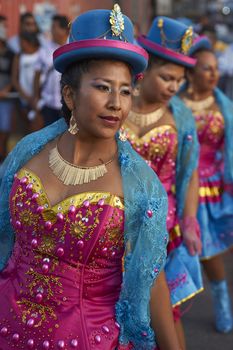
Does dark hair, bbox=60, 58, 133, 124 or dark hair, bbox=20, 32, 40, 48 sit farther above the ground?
dark hair, bbox=60, 58, 133, 124

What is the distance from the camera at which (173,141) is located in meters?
3.84

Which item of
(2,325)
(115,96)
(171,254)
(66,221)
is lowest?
(171,254)

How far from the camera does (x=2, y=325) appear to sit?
2398 mm

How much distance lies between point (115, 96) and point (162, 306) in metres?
0.74

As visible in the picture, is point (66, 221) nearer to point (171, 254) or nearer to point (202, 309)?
point (171, 254)

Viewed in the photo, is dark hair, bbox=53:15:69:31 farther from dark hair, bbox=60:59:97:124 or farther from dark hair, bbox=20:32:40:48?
dark hair, bbox=60:59:97:124

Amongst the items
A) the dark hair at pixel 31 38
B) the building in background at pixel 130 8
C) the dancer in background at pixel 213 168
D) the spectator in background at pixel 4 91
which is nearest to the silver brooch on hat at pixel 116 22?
the dancer in background at pixel 213 168

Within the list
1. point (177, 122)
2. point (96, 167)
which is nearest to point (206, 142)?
point (177, 122)

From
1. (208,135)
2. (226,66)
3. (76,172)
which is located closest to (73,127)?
(76,172)

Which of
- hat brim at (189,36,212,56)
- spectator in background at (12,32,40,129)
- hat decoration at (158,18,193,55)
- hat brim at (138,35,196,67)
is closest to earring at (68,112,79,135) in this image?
hat brim at (138,35,196,67)

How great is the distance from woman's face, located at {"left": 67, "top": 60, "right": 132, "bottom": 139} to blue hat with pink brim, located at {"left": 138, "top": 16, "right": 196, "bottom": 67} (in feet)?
4.82

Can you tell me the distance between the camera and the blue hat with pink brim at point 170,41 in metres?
3.78

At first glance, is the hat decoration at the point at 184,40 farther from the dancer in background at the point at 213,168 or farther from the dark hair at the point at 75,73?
the dark hair at the point at 75,73

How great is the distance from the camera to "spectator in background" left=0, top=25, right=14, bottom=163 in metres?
Answer: 8.92
